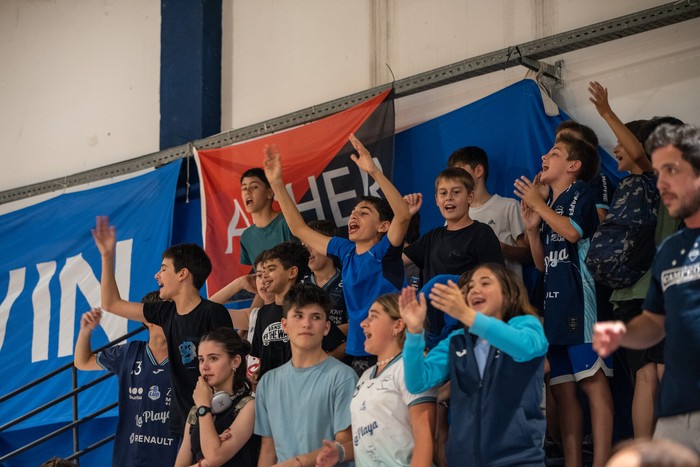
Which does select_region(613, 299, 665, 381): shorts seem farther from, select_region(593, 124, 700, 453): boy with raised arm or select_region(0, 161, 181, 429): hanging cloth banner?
select_region(0, 161, 181, 429): hanging cloth banner

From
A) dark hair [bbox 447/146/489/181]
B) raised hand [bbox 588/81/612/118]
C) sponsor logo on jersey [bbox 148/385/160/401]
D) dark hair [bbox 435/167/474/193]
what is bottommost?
sponsor logo on jersey [bbox 148/385/160/401]

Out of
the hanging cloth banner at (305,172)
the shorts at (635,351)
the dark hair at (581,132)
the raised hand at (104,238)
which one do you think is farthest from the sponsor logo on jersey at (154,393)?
the dark hair at (581,132)

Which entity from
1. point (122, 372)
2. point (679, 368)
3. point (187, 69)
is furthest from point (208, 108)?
point (679, 368)

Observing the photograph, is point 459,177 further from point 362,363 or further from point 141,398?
point 141,398

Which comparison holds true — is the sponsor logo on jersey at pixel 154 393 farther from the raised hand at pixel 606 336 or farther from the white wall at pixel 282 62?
the raised hand at pixel 606 336

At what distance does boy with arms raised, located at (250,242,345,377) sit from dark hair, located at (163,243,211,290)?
438 mm

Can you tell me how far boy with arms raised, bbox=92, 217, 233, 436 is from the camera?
530cm

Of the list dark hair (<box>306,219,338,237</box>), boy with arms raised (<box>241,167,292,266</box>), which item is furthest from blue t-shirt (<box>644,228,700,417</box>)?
boy with arms raised (<box>241,167,292,266</box>)

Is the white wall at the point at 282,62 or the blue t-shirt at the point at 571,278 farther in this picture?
the white wall at the point at 282,62

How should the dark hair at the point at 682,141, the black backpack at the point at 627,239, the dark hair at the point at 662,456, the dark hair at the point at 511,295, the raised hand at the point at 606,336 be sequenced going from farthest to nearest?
the black backpack at the point at 627,239 < the dark hair at the point at 511,295 < the dark hair at the point at 682,141 < the raised hand at the point at 606,336 < the dark hair at the point at 662,456

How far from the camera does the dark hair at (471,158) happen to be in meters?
5.72

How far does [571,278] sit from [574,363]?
43 centimetres

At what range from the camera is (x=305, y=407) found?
4605mm

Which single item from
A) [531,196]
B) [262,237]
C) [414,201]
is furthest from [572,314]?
[262,237]
